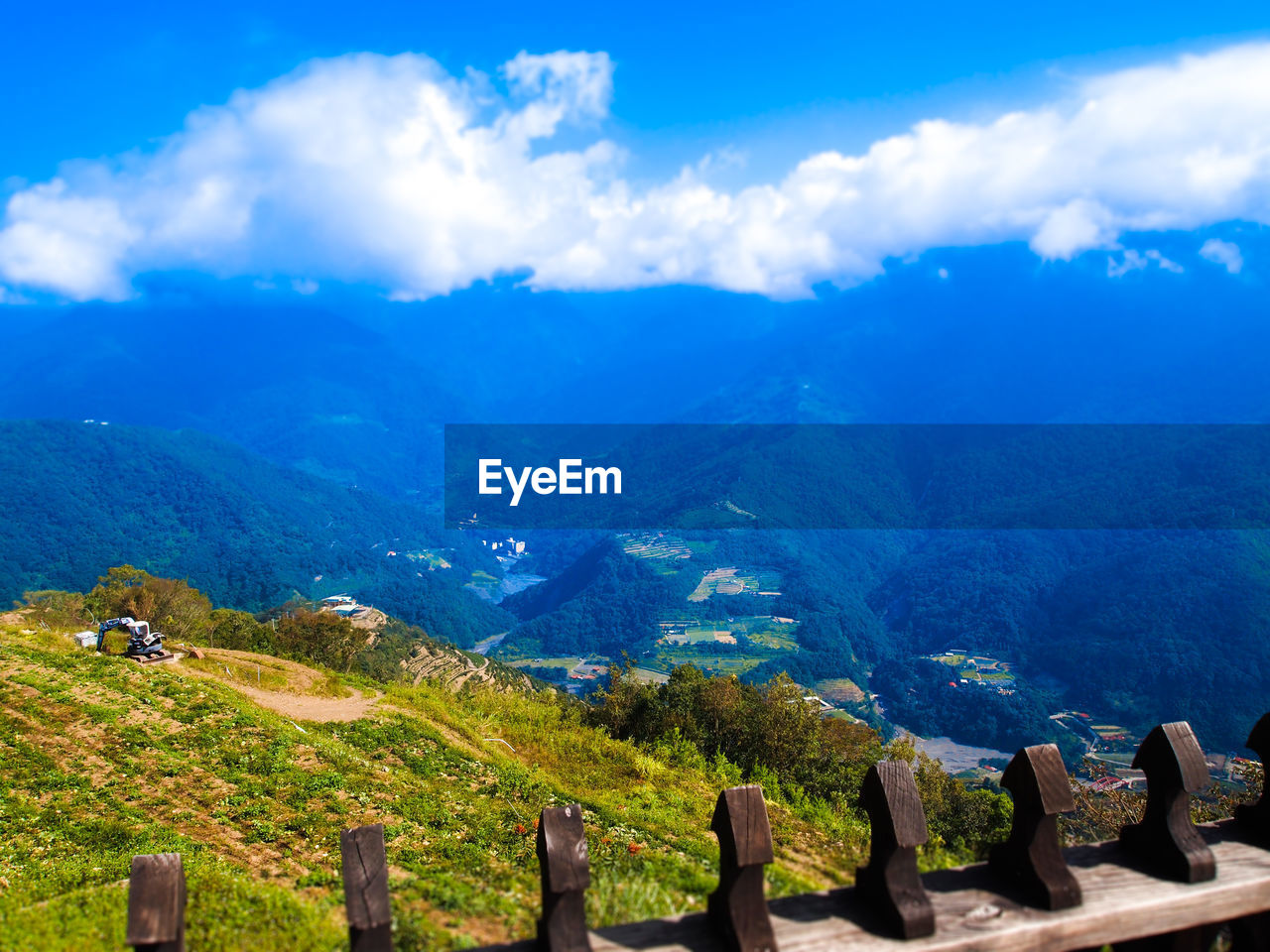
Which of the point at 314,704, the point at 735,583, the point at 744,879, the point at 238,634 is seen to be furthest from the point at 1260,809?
the point at 735,583

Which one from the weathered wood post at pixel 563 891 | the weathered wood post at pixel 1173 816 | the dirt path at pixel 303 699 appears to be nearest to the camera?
the weathered wood post at pixel 563 891

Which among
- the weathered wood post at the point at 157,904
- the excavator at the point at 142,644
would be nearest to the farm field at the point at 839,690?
the excavator at the point at 142,644

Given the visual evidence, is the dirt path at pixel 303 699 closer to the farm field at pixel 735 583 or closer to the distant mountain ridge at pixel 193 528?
the distant mountain ridge at pixel 193 528

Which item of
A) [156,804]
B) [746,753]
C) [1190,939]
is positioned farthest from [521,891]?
[746,753]

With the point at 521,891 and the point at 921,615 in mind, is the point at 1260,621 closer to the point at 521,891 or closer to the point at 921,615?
the point at 921,615

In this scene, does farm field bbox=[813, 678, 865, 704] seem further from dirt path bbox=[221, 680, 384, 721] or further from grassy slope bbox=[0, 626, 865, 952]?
grassy slope bbox=[0, 626, 865, 952]
